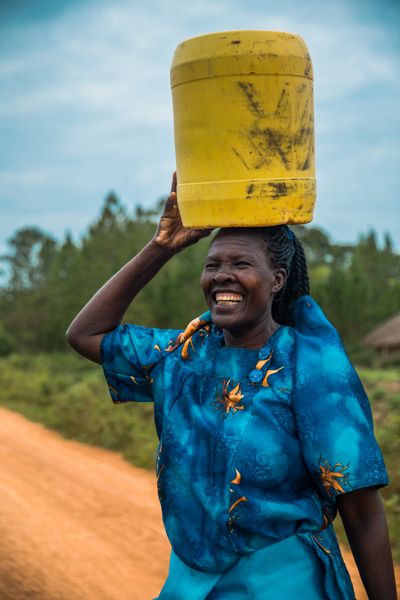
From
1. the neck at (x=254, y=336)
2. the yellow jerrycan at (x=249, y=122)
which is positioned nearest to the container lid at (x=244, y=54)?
the yellow jerrycan at (x=249, y=122)

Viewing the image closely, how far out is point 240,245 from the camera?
216 cm

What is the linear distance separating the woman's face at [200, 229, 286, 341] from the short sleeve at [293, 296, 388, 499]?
0.60ft

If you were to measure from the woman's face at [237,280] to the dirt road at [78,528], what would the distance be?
3045 mm

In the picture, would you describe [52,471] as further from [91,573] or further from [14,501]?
[91,573]

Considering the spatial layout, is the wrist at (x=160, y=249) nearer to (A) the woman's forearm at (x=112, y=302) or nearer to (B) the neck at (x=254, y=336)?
(A) the woman's forearm at (x=112, y=302)

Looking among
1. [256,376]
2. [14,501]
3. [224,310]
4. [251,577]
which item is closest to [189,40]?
[224,310]

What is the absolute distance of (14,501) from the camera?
681cm

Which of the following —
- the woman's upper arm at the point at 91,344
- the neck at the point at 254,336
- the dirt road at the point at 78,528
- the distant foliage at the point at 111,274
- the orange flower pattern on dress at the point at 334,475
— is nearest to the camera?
the orange flower pattern on dress at the point at 334,475

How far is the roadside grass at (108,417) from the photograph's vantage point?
23.3ft

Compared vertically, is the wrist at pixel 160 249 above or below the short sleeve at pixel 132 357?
above

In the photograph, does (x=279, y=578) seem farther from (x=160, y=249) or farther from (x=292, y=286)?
(x=160, y=249)

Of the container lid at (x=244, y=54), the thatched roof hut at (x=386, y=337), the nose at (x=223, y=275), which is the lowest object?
the thatched roof hut at (x=386, y=337)

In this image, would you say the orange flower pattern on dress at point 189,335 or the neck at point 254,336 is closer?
the neck at point 254,336

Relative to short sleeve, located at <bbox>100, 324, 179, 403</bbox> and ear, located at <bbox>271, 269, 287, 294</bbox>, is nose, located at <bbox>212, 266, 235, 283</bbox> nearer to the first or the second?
ear, located at <bbox>271, 269, 287, 294</bbox>
